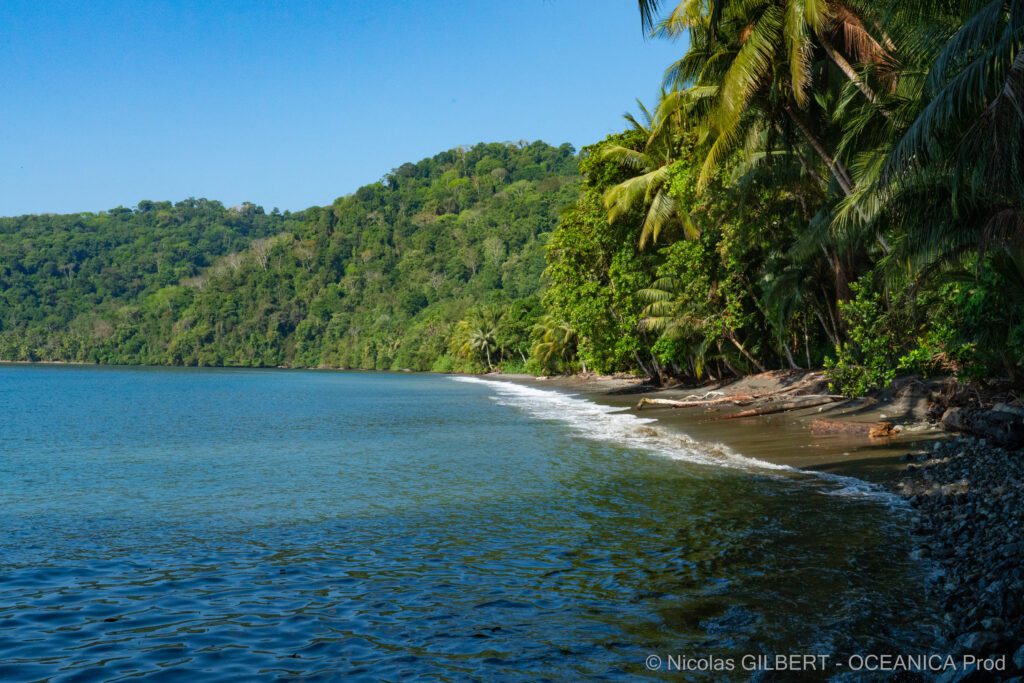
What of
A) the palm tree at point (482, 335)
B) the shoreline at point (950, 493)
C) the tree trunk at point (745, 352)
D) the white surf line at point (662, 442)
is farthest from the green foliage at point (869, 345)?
the palm tree at point (482, 335)

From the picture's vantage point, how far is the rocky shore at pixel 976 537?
17.0 ft

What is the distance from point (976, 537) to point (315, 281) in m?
170

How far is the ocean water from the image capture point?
18.4 feet

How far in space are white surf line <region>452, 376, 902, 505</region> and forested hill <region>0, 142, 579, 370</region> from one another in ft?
310

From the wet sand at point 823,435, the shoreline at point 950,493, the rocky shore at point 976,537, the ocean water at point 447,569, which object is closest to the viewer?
the rocky shore at point 976,537

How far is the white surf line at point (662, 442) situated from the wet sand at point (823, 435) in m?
0.34

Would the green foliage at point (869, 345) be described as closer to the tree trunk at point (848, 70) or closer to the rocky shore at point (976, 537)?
the tree trunk at point (848, 70)

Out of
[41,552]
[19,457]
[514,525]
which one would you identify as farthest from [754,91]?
[19,457]

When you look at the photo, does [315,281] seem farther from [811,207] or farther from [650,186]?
[811,207]

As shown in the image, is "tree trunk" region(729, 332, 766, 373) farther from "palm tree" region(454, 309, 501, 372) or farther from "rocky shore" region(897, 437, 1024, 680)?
"palm tree" region(454, 309, 501, 372)

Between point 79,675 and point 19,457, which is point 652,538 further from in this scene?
point 19,457

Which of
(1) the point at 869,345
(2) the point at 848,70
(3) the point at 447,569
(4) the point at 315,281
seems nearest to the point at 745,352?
(1) the point at 869,345

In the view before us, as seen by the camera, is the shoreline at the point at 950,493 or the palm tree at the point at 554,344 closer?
the shoreline at the point at 950,493

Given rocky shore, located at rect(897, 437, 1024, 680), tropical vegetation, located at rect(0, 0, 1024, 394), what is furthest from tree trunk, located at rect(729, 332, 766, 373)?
rocky shore, located at rect(897, 437, 1024, 680)
